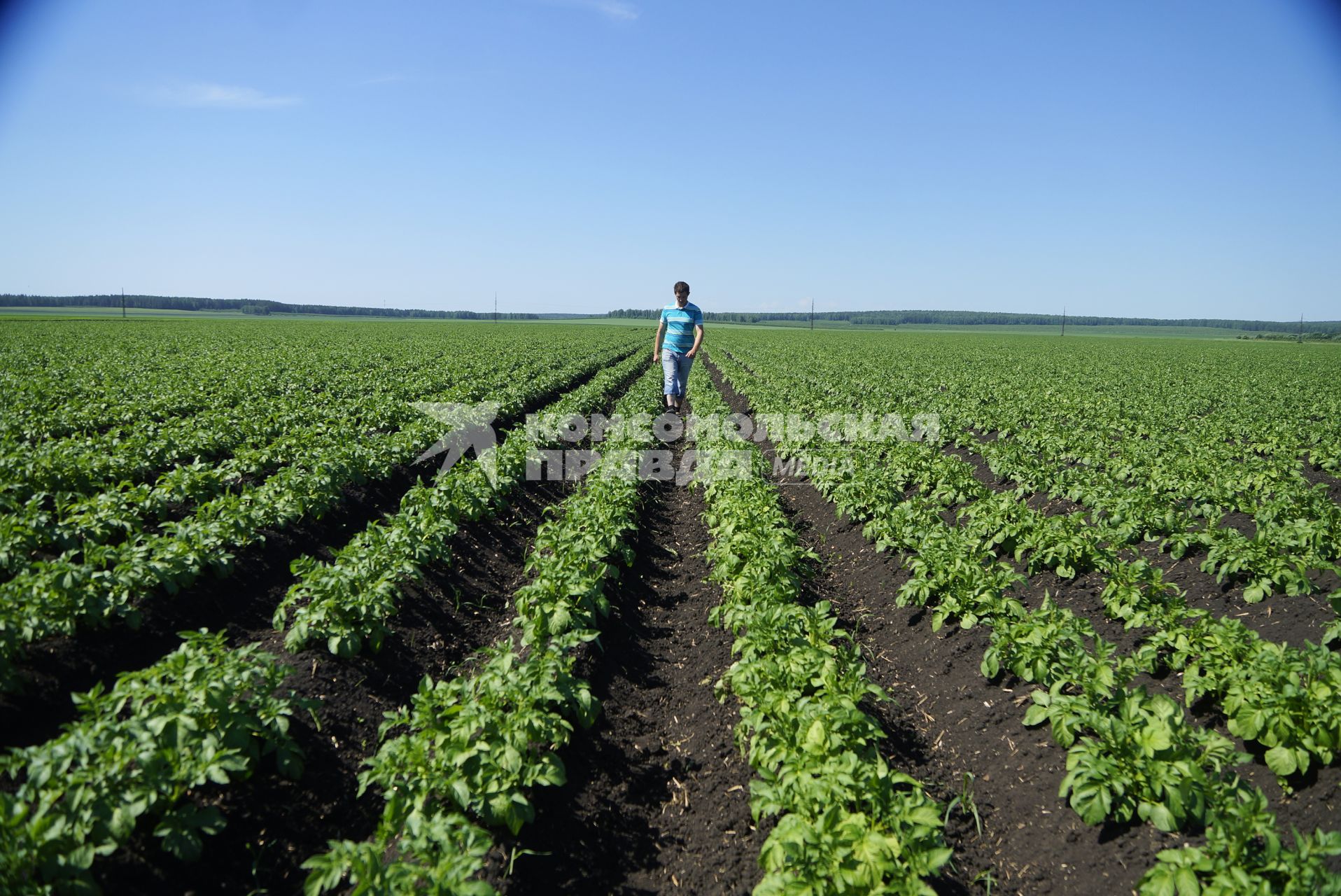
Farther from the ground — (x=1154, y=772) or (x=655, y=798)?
(x=1154, y=772)

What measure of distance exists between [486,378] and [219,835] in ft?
59.6

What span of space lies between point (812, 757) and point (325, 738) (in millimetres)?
3097

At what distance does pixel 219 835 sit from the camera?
341cm

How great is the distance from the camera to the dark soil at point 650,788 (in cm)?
357

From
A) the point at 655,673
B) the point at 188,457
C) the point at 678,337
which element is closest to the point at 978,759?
the point at 655,673

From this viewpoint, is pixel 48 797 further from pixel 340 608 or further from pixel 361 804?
pixel 340 608

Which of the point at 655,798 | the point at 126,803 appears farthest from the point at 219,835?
the point at 655,798

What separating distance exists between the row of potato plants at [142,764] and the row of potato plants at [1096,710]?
4362 mm

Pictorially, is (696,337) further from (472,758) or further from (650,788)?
(472,758)

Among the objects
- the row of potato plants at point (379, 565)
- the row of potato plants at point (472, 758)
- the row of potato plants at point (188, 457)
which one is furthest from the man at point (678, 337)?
the row of potato plants at point (472, 758)

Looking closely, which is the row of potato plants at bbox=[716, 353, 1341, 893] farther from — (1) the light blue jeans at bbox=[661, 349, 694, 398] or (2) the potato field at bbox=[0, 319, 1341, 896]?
(1) the light blue jeans at bbox=[661, 349, 694, 398]

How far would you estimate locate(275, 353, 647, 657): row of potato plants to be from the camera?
4.82 m

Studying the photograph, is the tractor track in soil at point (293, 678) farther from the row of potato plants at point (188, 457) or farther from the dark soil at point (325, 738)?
the row of potato plants at point (188, 457)

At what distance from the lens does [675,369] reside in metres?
13.2
